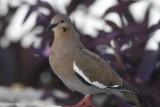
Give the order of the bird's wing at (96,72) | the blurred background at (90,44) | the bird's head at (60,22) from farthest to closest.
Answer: the blurred background at (90,44) → the bird's wing at (96,72) → the bird's head at (60,22)

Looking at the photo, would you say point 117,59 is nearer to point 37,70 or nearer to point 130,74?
point 130,74

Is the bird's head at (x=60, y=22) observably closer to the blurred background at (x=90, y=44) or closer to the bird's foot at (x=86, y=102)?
the bird's foot at (x=86, y=102)

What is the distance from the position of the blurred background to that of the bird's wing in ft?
2.27

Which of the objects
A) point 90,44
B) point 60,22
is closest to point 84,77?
point 60,22

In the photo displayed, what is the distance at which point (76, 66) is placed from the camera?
4012mm

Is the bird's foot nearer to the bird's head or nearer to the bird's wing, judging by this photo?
the bird's wing

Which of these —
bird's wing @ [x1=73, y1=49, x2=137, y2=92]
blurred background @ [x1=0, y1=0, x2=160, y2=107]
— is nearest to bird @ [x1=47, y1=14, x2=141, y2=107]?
bird's wing @ [x1=73, y1=49, x2=137, y2=92]

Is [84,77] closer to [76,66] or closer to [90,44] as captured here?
[76,66]

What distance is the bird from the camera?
3.97 m

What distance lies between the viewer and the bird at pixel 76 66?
3.97 metres

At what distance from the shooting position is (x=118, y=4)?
5.24 m

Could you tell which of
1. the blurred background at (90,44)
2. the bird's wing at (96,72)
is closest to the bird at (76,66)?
the bird's wing at (96,72)

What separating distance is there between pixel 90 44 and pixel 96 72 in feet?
3.16

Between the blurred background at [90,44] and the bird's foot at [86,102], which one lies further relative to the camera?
the blurred background at [90,44]
